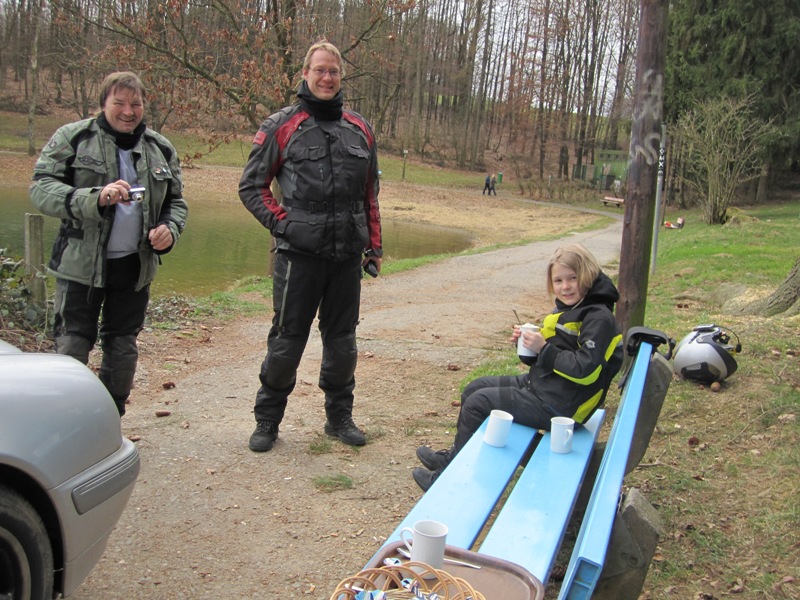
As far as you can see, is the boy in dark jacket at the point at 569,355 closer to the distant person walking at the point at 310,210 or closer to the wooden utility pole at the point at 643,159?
the distant person walking at the point at 310,210

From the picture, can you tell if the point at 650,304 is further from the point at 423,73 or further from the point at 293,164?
the point at 423,73

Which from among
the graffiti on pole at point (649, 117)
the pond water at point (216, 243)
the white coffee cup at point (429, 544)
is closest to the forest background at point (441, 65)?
the graffiti on pole at point (649, 117)

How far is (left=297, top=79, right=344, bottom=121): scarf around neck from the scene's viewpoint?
4398 millimetres

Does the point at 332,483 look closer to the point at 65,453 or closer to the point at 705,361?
the point at 65,453

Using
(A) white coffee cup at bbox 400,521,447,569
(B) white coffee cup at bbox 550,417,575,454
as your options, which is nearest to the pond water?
(B) white coffee cup at bbox 550,417,575,454

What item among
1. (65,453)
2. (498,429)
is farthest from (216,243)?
(65,453)

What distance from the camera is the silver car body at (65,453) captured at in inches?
93.7

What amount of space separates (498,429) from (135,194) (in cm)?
217

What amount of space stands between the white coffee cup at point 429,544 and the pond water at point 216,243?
8.16 metres

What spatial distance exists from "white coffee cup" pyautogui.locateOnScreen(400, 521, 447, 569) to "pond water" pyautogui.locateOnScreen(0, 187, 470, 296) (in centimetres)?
816

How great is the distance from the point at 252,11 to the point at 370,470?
8738 mm

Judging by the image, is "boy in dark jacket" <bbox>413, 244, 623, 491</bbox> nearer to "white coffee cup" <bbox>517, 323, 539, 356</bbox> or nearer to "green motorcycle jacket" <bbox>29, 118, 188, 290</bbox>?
"white coffee cup" <bbox>517, 323, 539, 356</bbox>

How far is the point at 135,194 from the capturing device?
13.1 ft

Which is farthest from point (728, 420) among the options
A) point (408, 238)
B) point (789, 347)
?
point (408, 238)
